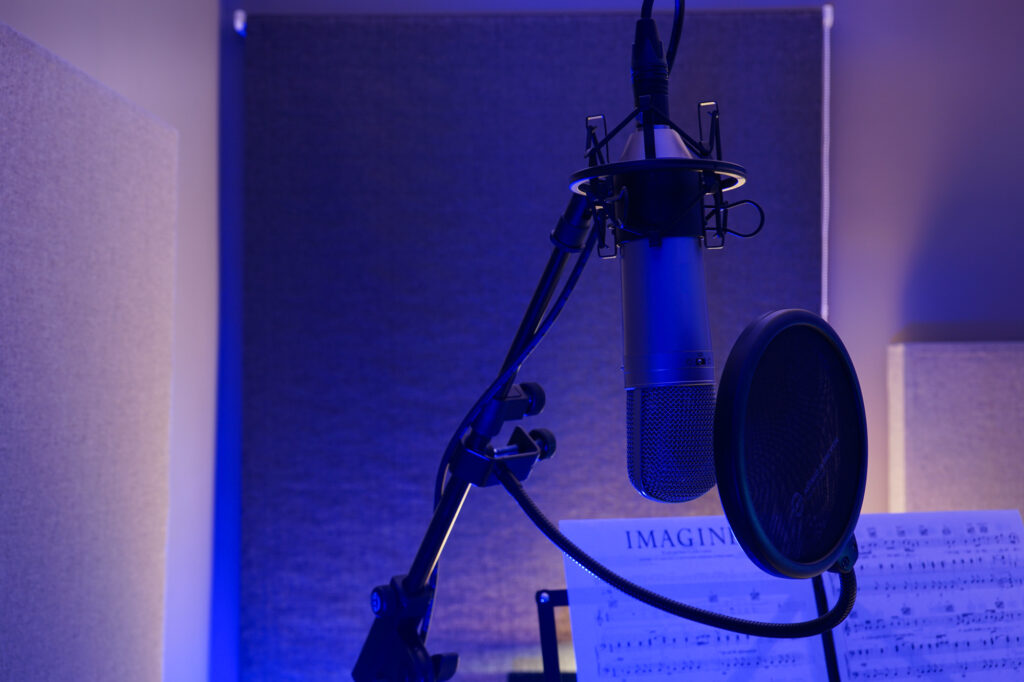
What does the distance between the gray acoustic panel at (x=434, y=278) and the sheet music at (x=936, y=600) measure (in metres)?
0.89

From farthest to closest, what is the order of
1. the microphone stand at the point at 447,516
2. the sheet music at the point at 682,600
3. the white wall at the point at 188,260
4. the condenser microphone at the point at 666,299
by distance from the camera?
the white wall at the point at 188,260
the sheet music at the point at 682,600
the microphone stand at the point at 447,516
the condenser microphone at the point at 666,299

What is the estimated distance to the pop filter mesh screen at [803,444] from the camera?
637 mm

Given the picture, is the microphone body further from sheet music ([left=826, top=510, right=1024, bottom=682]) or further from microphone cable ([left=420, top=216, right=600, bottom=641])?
sheet music ([left=826, top=510, right=1024, bottom=682])

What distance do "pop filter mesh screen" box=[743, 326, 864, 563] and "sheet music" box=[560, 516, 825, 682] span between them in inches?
24.9

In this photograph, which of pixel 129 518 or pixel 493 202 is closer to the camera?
pixel 129 518

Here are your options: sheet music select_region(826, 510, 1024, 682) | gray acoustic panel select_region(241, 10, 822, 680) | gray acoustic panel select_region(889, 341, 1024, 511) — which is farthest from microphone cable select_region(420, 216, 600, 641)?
gray acoustic panel select_region(889, 341, 1024, 511)

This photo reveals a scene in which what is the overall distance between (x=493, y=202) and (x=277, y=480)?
960mm

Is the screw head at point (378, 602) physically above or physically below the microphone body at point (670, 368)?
below

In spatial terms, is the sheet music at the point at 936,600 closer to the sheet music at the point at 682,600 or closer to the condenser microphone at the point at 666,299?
the sheet music at the point at 682,600

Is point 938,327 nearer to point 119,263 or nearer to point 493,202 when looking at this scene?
point 493,202

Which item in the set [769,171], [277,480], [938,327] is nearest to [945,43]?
[769,171]

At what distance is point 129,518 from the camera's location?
167cm

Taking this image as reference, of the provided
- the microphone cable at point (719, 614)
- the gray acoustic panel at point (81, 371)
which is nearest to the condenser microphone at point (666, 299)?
the microphone cable at point (719, 614)

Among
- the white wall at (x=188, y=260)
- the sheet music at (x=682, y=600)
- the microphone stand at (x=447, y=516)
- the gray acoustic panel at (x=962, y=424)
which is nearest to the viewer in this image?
the microphone stand at (x=447, y=516)
